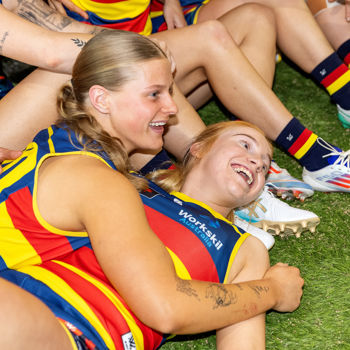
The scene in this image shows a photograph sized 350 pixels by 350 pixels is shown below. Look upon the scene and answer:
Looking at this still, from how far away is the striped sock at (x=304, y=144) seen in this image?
6.77ft

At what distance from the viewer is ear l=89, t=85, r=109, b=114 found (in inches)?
60.3

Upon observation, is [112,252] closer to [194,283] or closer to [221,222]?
[194,283]

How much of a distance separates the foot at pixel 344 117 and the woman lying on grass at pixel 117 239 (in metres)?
0.75

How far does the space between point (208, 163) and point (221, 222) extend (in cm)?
26

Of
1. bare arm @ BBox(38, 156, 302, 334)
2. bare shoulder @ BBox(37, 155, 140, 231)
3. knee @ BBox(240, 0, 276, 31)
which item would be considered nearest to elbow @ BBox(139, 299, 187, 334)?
bare arm @ BBox(38, 156, 302, 334)

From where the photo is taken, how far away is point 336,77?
2340 millimetres

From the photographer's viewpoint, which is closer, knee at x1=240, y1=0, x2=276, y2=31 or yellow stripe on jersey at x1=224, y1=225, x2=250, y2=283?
yellow stripe on jersey at x1=224, y1=225, x2=250, y2=283

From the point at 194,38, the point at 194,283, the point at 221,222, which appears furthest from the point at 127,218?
the point at 194,38

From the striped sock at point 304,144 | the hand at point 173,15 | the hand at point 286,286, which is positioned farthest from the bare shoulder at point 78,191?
the hand at point 173,15

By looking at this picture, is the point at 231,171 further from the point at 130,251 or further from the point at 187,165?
the point at 130,251

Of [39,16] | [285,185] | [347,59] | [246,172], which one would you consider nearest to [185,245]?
[246,172]

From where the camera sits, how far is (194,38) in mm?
2027

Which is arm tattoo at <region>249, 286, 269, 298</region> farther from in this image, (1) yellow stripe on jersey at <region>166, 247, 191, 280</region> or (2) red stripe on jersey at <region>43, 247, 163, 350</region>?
(2) red stripe on jersey at <region>43, 247, 163, 350</region>

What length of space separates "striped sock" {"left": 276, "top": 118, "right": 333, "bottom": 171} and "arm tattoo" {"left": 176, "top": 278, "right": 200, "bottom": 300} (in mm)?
978
